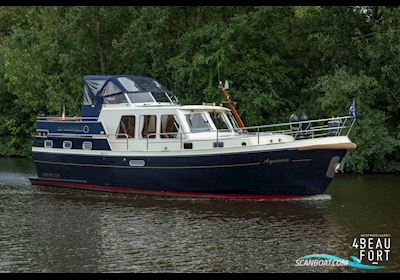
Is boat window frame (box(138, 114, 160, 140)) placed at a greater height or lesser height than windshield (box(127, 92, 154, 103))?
lesser

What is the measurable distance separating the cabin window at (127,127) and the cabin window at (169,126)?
1.30 meters

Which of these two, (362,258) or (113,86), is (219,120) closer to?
(113,86)

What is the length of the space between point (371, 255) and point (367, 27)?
19.7 meters

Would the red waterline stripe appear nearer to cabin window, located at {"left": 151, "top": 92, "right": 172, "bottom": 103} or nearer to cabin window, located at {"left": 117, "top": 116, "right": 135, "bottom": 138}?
cabin window, located at {"left": 117, "top": 116, "right": 135, "bottom": 138}

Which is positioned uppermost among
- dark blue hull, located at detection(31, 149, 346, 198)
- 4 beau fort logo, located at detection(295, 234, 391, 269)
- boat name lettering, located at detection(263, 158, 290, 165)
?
boat name lettering, located at detection(263, 158, 290, 165)

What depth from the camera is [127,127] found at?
78.5 ft

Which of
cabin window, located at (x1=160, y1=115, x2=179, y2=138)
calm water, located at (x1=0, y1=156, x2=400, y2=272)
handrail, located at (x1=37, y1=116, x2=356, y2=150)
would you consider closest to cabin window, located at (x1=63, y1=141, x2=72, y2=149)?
handrail, located at (x1=37, y1=116, x2=356, y2=150)

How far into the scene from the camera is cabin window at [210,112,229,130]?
23562 millimetres

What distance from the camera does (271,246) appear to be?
51.0 ft

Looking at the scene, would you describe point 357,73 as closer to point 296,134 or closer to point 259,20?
point 259,20

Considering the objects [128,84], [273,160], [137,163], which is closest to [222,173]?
[273,160]

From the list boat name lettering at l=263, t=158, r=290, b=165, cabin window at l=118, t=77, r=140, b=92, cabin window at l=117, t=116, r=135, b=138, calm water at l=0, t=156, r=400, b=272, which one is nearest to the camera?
calm water at l=0, t=156, r=400, b=272

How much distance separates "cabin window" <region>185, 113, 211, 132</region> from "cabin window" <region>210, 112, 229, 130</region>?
1.66 ft

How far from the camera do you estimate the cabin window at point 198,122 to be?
2298cm
